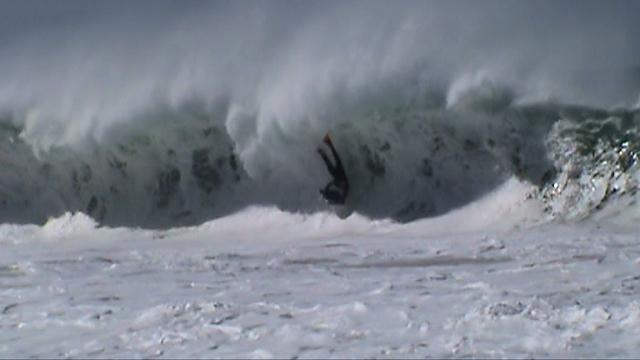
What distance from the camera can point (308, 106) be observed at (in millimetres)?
10477

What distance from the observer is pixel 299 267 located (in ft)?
25.9

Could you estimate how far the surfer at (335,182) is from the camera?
33.3 feet

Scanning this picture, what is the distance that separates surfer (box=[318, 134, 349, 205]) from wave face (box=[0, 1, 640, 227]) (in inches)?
2.8

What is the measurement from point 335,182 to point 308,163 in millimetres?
312

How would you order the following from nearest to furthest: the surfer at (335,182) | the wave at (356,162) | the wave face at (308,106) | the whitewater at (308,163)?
the whitewater at (308,163) < the wave at (356,162) < the wave face at (308,106) < the surfer at (335,182)

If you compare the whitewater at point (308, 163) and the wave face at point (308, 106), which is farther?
the wave face at point (308, 106)

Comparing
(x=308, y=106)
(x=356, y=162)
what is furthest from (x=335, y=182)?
(x=308, y=106)

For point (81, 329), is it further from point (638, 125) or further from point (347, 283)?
point (638, 125)

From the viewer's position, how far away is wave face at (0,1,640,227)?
976 cm

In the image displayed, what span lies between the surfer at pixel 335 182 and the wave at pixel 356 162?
59mm

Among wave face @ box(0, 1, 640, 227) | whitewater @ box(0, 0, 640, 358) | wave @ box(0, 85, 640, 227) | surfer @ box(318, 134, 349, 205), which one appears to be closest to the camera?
whitewater @ box(0, 0, 640, 358)

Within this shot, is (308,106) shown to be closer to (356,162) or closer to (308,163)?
(308,163)

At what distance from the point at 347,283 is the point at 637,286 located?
5.03 feet

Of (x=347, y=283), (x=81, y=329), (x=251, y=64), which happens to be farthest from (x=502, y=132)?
(x=81, y=329)
